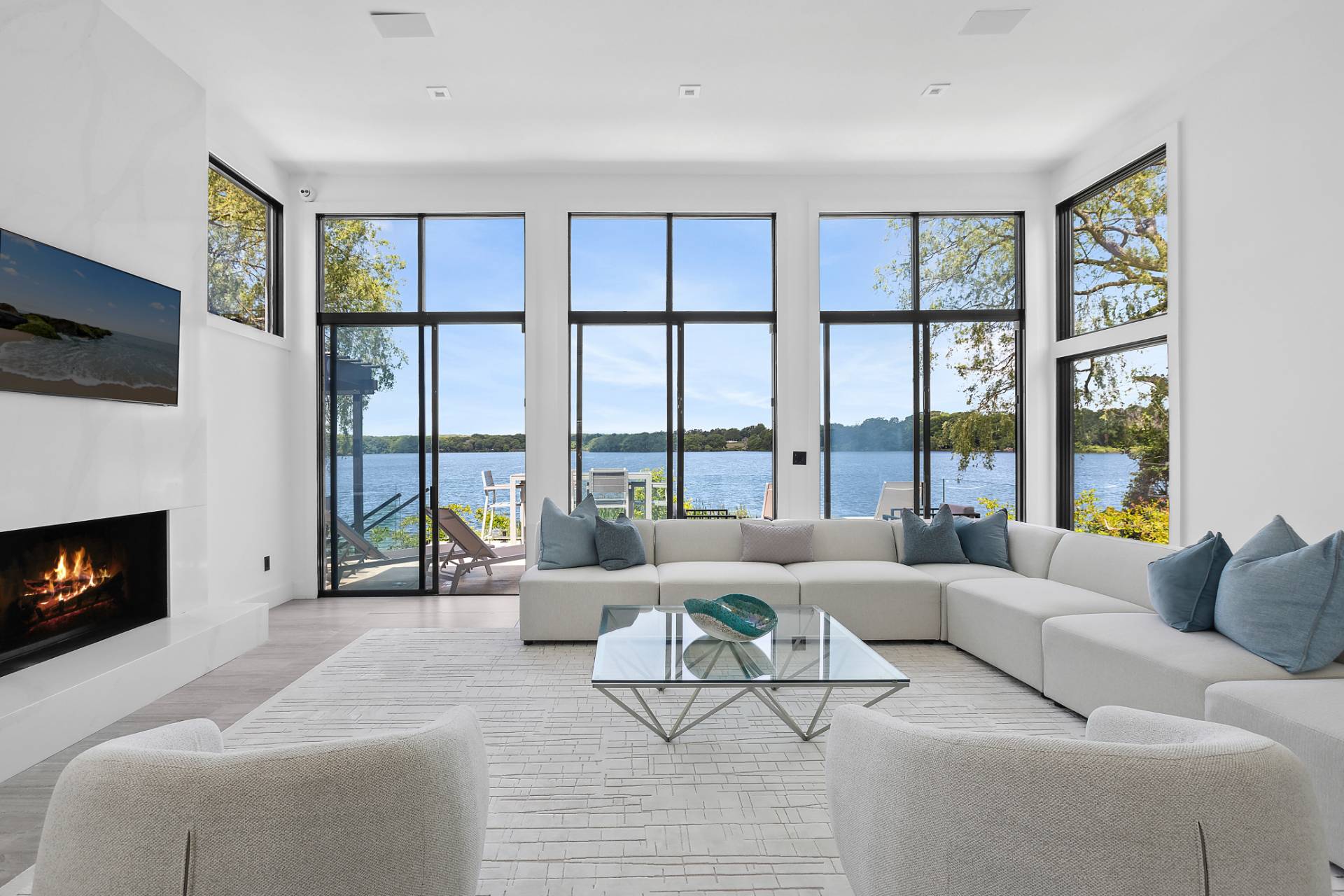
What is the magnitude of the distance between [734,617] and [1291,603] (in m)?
1.97

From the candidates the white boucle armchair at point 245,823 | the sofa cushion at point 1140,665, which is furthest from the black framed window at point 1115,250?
the white boucle armchair at point 245,823

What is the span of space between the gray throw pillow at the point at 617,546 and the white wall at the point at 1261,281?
3445mm

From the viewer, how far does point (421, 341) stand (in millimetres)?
5664

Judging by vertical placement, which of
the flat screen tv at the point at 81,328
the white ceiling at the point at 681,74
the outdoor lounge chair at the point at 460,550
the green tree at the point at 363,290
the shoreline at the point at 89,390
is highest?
the white ceiling at the point at 681,74

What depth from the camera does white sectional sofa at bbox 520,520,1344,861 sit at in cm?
256

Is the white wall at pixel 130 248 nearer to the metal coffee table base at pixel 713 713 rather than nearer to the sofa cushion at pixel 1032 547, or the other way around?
the metal coffee table base at pixel 713 713

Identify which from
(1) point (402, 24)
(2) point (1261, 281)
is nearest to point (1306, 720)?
(2) point (1261, 281)

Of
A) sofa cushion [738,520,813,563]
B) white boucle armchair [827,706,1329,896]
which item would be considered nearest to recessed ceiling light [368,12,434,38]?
sofa cushion [738,520,813,563]

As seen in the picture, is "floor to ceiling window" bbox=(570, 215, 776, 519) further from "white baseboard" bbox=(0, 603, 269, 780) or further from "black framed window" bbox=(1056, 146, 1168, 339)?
"white baseboard" bbox=(0, 603, 269, 780)

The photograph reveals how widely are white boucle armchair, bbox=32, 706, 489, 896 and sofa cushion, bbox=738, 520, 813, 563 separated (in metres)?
3.73

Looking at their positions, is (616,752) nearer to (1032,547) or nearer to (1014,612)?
(1014,612)

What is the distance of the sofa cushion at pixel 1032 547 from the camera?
4.22 metres

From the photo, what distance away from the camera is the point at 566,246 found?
18.5 feet

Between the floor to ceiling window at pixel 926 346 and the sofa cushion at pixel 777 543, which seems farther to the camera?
the floor to ceiling window at pixel 926 346
